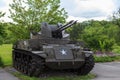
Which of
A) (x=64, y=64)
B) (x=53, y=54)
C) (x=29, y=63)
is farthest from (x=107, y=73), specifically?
(x=29, y=63)

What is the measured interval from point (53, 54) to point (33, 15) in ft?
33.0

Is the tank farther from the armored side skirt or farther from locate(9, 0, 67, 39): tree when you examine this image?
locate(9, 0, 67, 39): tree

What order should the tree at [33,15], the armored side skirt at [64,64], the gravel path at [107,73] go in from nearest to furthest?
the armored side skirt at [64,64] → the gravel path at [107,73] → the tree at [33,15]

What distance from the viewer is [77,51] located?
55.9 ft

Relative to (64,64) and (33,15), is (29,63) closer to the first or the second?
(64,64)

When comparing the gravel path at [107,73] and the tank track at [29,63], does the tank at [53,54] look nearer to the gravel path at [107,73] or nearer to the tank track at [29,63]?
the tank track at [29,63]

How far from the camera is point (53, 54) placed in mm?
16484

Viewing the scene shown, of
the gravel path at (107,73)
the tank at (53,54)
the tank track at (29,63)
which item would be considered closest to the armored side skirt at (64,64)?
the tank at (53,54)

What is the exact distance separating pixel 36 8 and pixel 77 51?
10.1 m

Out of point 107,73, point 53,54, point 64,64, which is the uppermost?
point 53,54

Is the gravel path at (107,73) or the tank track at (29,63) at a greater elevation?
the tank track at (29,63)

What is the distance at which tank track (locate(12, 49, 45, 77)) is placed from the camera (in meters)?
16.2

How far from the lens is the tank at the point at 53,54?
1625 cm

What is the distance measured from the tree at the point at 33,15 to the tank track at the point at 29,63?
15.0 ft
